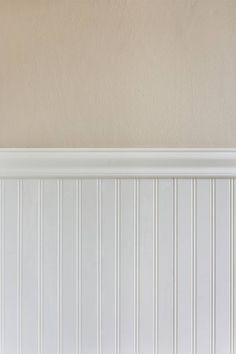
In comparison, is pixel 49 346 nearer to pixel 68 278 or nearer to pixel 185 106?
pixel 68 278

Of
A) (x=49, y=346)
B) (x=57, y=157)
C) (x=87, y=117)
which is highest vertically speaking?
(x=87, y=117)

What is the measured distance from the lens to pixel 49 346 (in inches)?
38.6

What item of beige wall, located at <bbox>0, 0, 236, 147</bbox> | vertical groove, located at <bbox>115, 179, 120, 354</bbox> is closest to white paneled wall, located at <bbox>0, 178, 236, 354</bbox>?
vertical groove, located at <bbox>115, 179, 120, 354</bbox>

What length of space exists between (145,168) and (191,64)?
1.11 feet

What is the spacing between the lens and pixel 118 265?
974 millimetres

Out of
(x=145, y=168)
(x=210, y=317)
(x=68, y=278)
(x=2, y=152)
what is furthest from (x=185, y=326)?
(x=2, y=152)

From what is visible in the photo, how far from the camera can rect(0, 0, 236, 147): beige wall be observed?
97 cm

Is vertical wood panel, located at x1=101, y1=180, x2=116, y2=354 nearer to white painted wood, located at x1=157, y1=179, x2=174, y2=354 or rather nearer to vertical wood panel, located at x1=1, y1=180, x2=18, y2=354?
white painted wood, located at x1=157, y1=179, x2=174, y2=354

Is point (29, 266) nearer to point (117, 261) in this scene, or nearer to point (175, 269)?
point (117, 261)

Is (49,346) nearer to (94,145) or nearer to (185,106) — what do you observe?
(94,145)

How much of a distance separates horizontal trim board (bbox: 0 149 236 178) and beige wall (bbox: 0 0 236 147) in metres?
0.03

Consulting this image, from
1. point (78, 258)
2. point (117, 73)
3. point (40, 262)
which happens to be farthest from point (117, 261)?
point (117, 73)

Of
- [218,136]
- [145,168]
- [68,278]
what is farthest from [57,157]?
[218,136]

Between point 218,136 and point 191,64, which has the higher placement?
point 191,64
